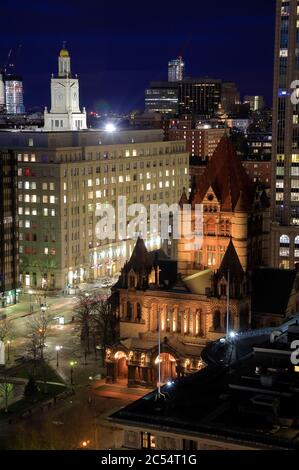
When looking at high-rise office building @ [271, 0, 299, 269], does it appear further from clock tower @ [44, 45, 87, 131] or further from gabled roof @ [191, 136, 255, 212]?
gabled roof @ [191, 136, 255, 212]

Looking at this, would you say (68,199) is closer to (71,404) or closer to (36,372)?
(36,372)

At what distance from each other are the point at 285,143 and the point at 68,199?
38.7 meters

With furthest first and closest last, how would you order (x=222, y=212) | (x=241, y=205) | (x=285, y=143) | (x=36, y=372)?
(x=285, y=143)
(x=222, y=212)
(x=241, y=205)
(x=36, y=372)

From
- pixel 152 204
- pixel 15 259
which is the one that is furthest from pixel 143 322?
pixel 152 204

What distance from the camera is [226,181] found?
10531 centimetres

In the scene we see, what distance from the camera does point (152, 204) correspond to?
18025cm

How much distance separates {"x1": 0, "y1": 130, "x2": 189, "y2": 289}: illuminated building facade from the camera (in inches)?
5866

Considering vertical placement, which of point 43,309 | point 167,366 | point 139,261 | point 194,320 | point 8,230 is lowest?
point 167,366

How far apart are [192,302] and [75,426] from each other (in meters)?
21.4

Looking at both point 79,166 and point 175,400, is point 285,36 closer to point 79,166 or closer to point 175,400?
point 79,166

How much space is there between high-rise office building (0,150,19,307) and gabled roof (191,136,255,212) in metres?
38.3

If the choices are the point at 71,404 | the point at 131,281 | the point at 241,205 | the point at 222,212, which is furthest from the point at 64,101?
the point at 71,404

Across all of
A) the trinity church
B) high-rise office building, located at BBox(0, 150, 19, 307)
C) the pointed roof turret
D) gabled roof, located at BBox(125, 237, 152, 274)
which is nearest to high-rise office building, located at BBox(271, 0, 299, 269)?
the trinity church

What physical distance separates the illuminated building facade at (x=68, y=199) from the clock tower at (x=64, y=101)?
11.3 meters
